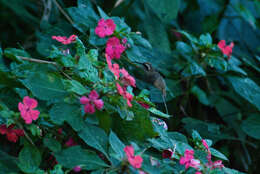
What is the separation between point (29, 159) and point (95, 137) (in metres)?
0.15

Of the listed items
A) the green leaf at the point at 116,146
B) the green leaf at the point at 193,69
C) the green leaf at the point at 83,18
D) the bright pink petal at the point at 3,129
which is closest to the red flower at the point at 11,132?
the bright pink petal at the point at 3,129

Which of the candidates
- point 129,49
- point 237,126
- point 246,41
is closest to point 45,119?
point 129,49

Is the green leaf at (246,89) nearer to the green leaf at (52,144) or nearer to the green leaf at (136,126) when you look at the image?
the green leaf at (136,126)

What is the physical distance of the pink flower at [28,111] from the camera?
81 centimetres

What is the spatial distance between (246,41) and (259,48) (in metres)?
0.23

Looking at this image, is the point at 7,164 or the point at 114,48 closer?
the point at 7,164

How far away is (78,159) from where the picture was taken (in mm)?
820

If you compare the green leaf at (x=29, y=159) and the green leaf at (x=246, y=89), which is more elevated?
the green leaf at (x=29, y=159)

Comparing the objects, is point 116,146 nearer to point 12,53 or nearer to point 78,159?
point 78,159

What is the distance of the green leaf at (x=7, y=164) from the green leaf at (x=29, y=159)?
0.20 ft

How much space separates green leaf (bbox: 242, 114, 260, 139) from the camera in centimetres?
147

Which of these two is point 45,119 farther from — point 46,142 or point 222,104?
point 222,104

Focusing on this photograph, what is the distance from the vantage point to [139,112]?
933 millimetres

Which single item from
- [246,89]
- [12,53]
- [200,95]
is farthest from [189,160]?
[200,95]
